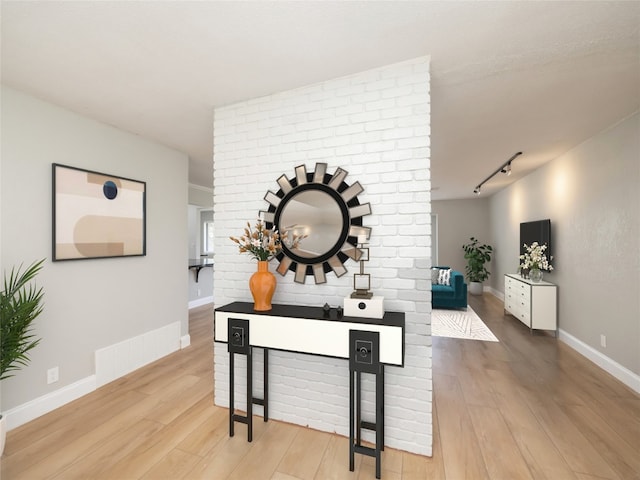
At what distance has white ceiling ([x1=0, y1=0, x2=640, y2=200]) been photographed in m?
1.47

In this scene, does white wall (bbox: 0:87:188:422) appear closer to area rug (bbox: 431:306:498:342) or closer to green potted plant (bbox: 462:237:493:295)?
area rug (bbox: 431:306:498:342)

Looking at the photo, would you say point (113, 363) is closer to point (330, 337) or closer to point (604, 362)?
point (330, 337)

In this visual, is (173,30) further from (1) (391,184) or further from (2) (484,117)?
(2) (484,117)

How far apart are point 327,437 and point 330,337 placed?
834mm

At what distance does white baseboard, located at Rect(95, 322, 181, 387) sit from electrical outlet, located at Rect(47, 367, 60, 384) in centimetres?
29

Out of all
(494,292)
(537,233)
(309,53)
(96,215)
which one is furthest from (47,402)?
(494,292)

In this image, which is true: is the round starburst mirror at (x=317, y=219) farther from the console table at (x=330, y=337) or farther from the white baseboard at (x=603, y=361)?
the white baseboard at (x=603, y=361)

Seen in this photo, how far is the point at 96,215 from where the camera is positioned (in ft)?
8.68

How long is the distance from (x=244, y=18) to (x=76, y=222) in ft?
7.16

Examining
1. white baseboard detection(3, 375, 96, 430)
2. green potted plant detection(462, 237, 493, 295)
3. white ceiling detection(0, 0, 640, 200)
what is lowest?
white baseboard detection(3, 375, 96, 430)

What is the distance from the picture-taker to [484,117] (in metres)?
2.75

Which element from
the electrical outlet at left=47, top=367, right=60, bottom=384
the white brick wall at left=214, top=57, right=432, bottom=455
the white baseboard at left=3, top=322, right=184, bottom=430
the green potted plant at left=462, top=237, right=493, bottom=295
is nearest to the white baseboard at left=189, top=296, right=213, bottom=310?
the white baseboard at left=3, top=322, right=184, bottom=430

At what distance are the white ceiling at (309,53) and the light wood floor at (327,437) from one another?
2.45 m

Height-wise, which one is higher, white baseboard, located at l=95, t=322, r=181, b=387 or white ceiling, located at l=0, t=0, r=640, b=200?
white ceiling, located at l=0, t=0, r=640, b=200
